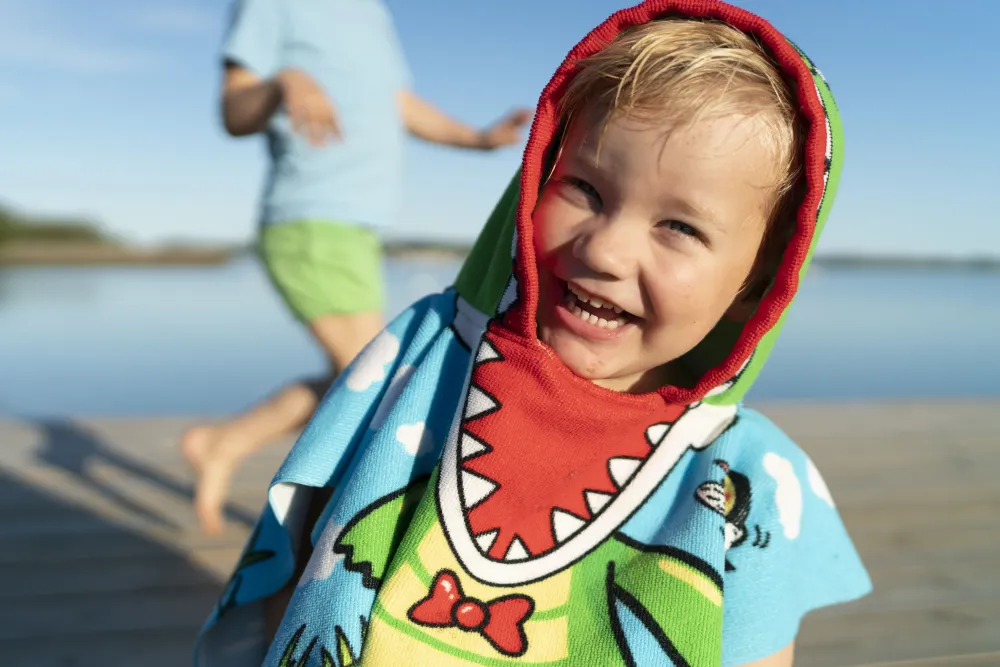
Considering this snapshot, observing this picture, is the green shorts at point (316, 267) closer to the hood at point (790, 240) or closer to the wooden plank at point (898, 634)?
the hood at point (790, 240)

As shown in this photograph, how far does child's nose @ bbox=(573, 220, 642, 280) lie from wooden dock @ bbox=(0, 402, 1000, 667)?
1.09 m

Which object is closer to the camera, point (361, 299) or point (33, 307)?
point (361, 299)

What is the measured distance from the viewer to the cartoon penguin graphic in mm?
910

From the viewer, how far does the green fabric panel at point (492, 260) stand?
0.96m

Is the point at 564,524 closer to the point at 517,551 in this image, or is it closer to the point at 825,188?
the point at 517,551

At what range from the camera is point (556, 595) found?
0.88 m

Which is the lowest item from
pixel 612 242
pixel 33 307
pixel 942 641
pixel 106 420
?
pixel 33 307

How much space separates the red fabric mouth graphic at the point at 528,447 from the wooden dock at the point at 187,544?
2.91 ft

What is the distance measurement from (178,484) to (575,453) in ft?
6.18

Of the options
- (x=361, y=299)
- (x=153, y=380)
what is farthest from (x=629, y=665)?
(x=153, y=380)

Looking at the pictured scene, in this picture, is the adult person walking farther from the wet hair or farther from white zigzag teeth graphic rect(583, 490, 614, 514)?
white zigzag teeth graphic rect(583, 490, 614, 514)

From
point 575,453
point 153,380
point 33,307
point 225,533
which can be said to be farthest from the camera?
point 33,307

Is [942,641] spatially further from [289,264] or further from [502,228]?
[289,264]

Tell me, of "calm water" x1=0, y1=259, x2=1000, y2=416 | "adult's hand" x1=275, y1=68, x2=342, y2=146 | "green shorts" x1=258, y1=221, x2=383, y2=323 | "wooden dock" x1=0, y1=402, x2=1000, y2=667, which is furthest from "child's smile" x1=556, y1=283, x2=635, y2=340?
"calm water" x1=0, y1=259, x2=1000, y2=416
